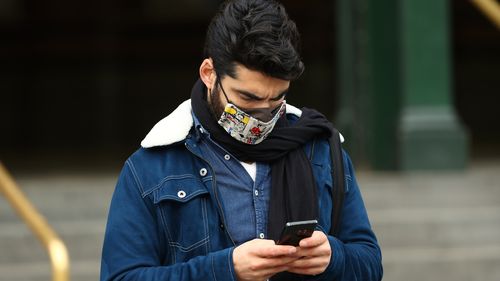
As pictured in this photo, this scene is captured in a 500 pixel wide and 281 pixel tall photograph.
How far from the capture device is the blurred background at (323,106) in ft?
21.7

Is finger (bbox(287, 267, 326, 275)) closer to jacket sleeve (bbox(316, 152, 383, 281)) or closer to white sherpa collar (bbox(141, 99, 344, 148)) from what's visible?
jacket sleeve (bbox(316, 152, 383, 281))

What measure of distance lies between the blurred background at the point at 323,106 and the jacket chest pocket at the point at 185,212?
3856 mm

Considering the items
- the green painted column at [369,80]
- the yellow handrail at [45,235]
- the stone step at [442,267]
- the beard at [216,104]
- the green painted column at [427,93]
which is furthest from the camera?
the green painted column at [369,80]

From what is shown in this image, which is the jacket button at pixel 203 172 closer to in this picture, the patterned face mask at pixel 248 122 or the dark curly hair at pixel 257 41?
the patterned face mask at pixel 248 122

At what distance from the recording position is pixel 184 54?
549 inches

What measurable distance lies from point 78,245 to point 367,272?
165 inches

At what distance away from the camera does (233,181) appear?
2.53 m

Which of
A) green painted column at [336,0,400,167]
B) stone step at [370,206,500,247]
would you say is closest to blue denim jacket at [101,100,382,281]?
stone step at [370,206,500,247]

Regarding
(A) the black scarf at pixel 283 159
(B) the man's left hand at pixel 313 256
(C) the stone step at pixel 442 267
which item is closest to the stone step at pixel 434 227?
(C) the stone step at pixel 442 267

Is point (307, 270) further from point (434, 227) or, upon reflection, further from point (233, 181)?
point (434, 227)

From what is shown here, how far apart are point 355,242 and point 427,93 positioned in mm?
5302

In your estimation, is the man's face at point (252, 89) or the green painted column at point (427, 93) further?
the green painted column at point (427, 93)

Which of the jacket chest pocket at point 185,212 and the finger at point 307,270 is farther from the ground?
the jacket chest pocket at point 185,212

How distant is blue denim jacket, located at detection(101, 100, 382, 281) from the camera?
96.7 inches
